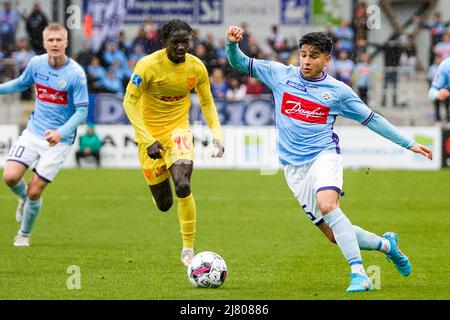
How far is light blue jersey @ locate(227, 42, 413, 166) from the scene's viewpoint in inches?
344

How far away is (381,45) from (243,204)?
12070 millimetres

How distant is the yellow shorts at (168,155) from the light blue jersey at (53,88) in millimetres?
1373

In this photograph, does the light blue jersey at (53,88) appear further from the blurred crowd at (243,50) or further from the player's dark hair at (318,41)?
the blurred crowd at (243,50)

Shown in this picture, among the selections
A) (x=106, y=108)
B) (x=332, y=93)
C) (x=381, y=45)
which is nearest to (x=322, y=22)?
(x=381, y=45)

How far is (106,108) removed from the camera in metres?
24.2

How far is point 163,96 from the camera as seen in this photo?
10.3m

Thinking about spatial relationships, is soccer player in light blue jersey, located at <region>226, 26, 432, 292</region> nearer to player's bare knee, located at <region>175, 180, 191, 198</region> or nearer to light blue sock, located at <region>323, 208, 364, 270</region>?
light blue sock, located at <region>323, 208, 364, 270</region>

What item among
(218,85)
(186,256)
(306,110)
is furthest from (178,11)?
(306,110)

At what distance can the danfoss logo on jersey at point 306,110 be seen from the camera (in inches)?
345

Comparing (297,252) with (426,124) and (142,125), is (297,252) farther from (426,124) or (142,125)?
(426,124)

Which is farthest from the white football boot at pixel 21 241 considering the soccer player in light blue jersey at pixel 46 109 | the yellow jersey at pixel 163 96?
the yellow jersey at pixel 163 96

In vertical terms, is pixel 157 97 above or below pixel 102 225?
above

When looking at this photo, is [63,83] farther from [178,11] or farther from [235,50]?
[178,11]

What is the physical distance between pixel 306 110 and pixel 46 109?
159 inches
